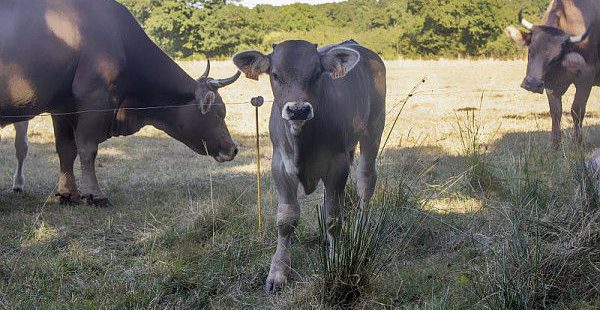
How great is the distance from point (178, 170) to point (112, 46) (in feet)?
7.84

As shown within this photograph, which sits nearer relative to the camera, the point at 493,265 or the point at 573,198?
→ the point at 493,265

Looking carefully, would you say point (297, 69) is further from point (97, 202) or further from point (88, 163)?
point (88, 163)

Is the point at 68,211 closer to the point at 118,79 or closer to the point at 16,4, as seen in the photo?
the point at 118,79

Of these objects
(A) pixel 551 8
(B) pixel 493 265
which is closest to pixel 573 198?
(B) pixel 493 265

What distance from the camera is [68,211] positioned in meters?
7.14

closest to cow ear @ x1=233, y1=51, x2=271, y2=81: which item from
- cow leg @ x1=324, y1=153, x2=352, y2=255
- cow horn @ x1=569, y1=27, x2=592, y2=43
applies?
cow leg @ x1=324, y1=153, x2=352, y2=255

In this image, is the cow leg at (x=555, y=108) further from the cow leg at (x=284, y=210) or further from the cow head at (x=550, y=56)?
the cow leg at (x=284, y=210)

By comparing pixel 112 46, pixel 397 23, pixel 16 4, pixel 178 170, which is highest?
pixel 16 4

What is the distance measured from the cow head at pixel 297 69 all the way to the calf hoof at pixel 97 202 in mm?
3219

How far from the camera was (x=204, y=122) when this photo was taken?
8.38 m

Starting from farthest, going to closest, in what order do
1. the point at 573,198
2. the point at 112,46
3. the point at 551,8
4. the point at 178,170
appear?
the point at 551,8, the point at 178,170, the point at 112,46, the point at 573,198

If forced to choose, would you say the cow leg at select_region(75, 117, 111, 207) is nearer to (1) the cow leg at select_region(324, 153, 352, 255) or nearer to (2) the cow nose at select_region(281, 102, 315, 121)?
(1) the cow leg at select_region(324, 153, 352, 255)

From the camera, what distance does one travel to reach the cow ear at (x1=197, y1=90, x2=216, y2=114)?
8203mm

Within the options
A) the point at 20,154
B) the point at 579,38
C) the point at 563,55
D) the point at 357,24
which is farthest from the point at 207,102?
the point at 357,24
